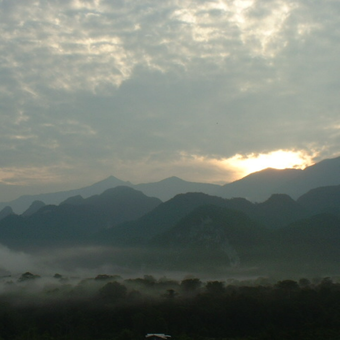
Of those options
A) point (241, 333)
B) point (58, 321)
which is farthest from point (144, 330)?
point (58, 321)

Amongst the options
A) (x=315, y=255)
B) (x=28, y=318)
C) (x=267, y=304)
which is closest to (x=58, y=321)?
(x=28, y=318)

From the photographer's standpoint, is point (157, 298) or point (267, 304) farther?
point (157, 298)

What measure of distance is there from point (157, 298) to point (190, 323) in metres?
26.8

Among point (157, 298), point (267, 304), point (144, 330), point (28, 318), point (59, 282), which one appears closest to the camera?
point (144, 330)

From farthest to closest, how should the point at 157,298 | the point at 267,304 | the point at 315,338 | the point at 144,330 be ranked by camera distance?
the point at 157,298 < the point at 267,304 < the point at 144,330 < the point at 315,338

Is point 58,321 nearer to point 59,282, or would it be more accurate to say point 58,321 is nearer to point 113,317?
point 113,317

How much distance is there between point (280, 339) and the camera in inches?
2837

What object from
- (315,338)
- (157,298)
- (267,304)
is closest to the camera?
(315,338)

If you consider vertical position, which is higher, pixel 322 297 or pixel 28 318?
pixel 322 297

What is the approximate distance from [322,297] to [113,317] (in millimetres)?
54095

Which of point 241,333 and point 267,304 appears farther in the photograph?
point 267,304

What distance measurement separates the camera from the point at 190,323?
3447 inches

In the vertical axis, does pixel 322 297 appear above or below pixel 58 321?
above

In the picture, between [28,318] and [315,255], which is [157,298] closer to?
[28,318]
